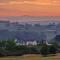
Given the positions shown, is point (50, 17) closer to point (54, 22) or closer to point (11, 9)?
point (54, 22)

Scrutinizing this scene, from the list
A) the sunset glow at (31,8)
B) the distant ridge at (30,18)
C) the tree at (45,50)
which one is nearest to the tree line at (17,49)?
the tree at (45,50)

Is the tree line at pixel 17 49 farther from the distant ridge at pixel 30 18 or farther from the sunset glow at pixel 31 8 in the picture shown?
the sunset glow at pixel 31 8

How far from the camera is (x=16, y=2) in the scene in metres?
3.53

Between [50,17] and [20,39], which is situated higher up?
[50,17]

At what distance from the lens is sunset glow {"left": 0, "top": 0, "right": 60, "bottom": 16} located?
139 inches

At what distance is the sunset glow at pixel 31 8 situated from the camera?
352 centimetres

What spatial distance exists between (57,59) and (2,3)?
1.27m

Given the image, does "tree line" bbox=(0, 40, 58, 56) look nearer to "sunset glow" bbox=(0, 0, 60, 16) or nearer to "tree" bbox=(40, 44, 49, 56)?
"tree" bbox=(40, 44, 49, 56)

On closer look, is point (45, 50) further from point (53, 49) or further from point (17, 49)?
point (17, 49)

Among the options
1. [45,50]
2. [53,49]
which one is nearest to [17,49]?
[45,50]

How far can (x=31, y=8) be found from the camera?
11.6ft

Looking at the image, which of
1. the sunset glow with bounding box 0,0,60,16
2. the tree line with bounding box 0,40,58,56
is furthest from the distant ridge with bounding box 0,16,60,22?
the tree line with bounding box 0,40,58,56

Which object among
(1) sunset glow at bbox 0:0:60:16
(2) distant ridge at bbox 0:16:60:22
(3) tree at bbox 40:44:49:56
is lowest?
(3) tree at bbox 40:44:49:56

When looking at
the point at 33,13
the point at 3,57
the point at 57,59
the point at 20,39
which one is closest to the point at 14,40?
the point at 20,39
